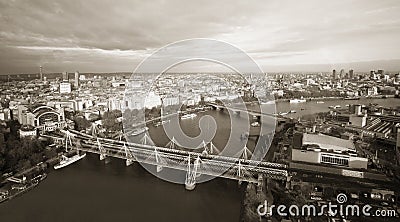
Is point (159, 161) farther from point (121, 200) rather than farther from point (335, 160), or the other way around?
point (335, 160)

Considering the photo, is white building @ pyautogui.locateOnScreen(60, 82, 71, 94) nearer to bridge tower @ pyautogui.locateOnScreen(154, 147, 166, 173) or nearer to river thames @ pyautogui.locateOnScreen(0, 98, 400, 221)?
river thames @ pyautogui.locateOnScreen(0, 98, 400, 221)

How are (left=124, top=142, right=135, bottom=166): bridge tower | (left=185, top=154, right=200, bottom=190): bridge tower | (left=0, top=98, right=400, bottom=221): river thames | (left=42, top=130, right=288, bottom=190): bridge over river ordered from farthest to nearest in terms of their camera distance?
(left=124, top=142, right=135, bottom=166): bridge tower
(left=42, top=130, right=288, bottom=190): bridge over river
(left=185, top=154, right=200, bottom=190): bridge tower
(left=0, top=98, right=400, bottom=221): river thames

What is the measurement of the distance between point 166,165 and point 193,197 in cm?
70

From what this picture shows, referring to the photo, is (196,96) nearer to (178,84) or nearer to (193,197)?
(178,84)

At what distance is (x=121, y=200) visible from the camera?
300cm

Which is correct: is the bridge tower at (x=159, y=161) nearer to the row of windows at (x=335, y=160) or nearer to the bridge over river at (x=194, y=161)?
the bridge over river at (x=194, y=161)

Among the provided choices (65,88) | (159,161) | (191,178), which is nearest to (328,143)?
(191,178)

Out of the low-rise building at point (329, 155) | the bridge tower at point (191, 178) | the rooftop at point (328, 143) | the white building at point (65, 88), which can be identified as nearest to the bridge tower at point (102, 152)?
the bridge tower at point (191, 178)

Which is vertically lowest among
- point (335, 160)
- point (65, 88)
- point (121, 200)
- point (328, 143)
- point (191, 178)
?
point (121, 200)

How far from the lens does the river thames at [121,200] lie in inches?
107

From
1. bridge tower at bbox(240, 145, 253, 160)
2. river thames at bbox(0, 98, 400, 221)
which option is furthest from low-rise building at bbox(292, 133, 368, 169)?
river thames at bbox(0, 98, 400, 221)

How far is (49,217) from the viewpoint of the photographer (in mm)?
2697

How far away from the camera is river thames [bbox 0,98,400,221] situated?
2.72 meters

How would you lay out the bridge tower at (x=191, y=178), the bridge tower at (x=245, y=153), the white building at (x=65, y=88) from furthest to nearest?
the white building at (x=65, y=88)
the bridge tower at (x=245, y=153)
the bridge tower at (x=191, y=178)
